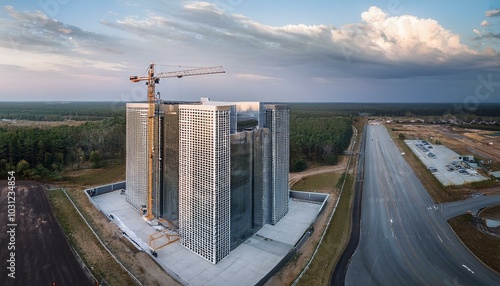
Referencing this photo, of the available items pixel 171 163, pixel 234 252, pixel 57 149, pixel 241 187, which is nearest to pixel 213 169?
pixel 241 187

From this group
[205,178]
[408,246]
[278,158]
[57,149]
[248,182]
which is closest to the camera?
[205,178]

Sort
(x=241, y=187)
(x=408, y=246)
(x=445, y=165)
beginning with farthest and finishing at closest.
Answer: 1. (x=445, y=165)
2. (x=408, y=246)
3. (x=241, y=187)

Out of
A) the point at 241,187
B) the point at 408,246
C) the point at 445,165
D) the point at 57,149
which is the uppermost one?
the point at 57,149

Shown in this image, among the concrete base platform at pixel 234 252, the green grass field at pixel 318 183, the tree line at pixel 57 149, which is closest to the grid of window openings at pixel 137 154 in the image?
the concrete base platform at pixel 234 252

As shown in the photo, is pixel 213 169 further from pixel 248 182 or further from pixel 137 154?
pixel 137 154

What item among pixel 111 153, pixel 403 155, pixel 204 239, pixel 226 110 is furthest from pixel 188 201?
pixel 403 155

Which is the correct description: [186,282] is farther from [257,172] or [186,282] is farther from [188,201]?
[257,172]

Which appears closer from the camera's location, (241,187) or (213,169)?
(213,169)
